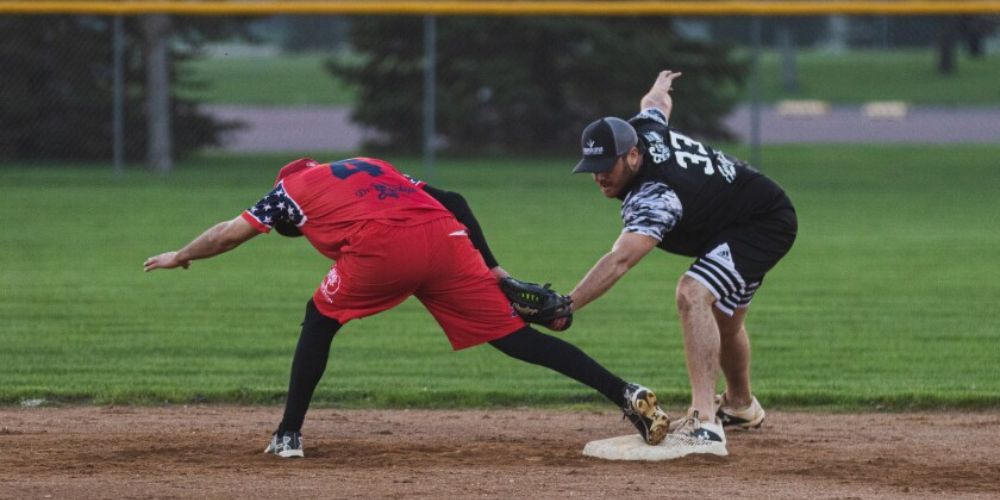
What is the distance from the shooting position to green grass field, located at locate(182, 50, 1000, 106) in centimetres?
→ 4181

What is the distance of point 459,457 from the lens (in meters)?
7.00

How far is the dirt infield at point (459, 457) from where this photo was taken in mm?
6277

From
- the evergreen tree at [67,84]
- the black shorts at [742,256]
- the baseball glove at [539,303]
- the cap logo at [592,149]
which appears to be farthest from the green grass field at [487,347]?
the evergreen tree at [67,84]

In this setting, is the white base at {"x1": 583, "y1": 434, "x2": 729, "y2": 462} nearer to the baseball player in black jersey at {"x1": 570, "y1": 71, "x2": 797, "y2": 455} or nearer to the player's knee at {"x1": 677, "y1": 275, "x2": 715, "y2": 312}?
the baseball player in black jersey at {"x1": 570, "y1": 71, "x2": 797, "y2": 455}

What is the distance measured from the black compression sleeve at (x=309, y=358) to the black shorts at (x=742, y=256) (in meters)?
1.65

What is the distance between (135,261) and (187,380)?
18.0 feet

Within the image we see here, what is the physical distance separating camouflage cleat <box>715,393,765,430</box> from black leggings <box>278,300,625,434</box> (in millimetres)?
1083

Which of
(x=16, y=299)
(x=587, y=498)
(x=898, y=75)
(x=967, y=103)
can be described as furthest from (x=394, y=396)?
(x=898, y=75)

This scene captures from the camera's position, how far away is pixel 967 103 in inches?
1569

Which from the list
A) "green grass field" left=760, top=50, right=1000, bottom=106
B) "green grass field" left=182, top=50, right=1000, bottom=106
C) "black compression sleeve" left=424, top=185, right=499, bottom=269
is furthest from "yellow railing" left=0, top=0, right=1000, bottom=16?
"green grass field" left=760, top=50, right=1000, bottom=106

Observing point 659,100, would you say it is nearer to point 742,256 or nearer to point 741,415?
point 742,256

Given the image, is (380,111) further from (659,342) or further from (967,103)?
(967,103)

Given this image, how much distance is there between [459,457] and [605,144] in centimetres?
155

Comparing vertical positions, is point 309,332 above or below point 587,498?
above
